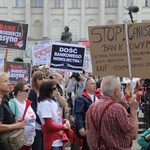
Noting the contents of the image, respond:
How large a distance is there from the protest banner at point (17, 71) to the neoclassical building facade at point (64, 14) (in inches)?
1865

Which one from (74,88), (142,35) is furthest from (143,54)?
(74,88)

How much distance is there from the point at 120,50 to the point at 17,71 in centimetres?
536

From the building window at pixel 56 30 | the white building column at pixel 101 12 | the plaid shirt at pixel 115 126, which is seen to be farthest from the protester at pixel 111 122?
the building window at pixel 56 30

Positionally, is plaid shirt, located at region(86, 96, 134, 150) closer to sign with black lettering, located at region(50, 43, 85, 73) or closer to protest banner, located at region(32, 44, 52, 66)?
sign with black lettering, located at region(50, 43, 85, 73)

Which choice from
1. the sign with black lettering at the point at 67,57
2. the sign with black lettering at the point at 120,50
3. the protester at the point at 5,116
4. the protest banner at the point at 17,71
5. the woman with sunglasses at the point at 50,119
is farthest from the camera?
the protest banner at the point at 17,71

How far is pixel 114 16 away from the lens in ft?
193

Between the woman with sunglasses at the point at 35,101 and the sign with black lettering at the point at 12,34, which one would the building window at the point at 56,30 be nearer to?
the sign with black lettering at the point at 12,34

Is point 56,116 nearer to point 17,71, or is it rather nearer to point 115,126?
point 115,126

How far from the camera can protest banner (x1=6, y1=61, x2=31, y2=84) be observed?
34.4 feet

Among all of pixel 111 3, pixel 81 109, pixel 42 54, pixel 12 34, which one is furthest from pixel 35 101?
pixel 111 3

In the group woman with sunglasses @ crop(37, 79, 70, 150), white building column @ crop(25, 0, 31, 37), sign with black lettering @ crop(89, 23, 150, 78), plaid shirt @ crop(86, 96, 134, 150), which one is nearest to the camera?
plaid shirt @ crop(86, 96, 134, 150)

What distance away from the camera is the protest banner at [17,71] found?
10484mm

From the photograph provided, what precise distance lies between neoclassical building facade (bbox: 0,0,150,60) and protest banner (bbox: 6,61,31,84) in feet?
155

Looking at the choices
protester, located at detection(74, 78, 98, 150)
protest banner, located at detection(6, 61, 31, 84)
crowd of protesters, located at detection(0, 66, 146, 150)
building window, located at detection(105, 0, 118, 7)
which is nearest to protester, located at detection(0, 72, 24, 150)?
crowd of protesters, located at detection(0, 66, 146, 150)
